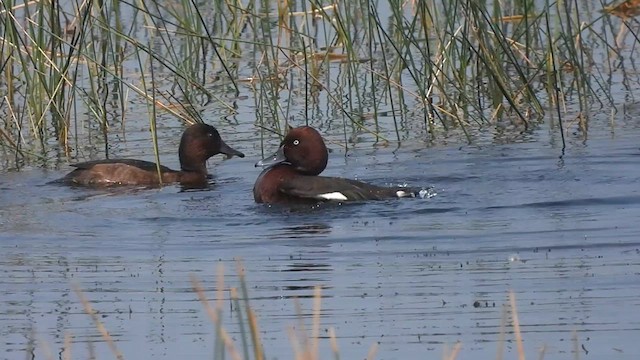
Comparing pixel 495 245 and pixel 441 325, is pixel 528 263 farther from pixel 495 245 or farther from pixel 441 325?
pixel 441 325

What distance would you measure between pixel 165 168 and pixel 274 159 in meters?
1.20

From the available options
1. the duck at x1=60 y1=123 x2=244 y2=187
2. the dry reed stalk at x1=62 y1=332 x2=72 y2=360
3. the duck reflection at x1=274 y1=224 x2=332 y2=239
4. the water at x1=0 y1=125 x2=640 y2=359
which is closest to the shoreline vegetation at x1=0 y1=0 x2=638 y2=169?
the duck at x1=60 y1=123 x2=244 y2=187

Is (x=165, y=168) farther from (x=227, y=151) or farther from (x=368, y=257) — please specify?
(x=368, y=257)

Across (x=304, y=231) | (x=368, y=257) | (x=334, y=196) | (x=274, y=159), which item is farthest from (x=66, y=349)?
(x=274, y=159)

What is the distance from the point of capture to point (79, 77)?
1427 cm

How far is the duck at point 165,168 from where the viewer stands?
1088 centimetres

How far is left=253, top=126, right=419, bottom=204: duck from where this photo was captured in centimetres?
988

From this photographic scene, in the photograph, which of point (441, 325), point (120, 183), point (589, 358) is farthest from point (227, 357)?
point (120, 183)

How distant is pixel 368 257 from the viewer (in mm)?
7879

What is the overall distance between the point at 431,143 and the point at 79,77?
3.96 metres

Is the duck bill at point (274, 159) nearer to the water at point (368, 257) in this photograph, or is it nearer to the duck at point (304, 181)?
the duck at point (304, 181)

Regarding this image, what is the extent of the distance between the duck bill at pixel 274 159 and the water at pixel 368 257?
0.27m

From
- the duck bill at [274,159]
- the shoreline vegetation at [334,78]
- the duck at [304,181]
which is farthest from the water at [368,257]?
the shoreline vegetation at [334,78]

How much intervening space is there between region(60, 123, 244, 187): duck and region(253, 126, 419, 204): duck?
760 millimetres
